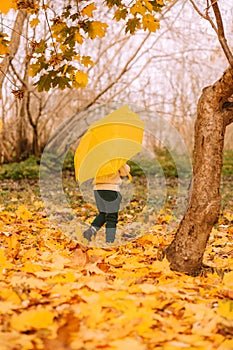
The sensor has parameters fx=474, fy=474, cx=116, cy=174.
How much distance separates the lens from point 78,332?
1848 mm

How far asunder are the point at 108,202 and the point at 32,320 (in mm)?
2440

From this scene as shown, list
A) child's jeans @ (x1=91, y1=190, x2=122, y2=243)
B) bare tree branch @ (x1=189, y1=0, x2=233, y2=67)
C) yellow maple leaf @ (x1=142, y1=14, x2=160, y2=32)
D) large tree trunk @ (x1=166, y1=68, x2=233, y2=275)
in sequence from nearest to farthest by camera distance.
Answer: bare tree branch @ (x1=189, y1=0, x2=233, y2=67), large tree trunk @ (x1=166, y1=68, x2=233, y2=275), yellow maple leaf @ (x1=142, y1=14, x2=160, y2=32), child's jeans @ (x1=91, y1=190, x2=122, y2=243)

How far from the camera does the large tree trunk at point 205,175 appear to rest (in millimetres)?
3100

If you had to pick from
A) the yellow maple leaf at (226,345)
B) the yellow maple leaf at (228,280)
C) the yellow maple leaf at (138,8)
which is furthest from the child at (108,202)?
the yellow maple leaf at (226,345)

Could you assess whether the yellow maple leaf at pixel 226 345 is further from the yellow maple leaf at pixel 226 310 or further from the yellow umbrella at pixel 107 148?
the yellow umbrella at pixel 107 148

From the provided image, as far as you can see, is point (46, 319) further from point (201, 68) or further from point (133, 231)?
point (201, 68)

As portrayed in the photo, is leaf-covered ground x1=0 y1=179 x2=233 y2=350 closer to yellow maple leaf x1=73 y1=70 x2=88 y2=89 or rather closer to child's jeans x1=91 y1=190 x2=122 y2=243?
child's jeans x1=91 y1=190 x2=122 y2=243

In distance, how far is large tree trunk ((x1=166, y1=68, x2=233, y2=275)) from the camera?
310 centimetres

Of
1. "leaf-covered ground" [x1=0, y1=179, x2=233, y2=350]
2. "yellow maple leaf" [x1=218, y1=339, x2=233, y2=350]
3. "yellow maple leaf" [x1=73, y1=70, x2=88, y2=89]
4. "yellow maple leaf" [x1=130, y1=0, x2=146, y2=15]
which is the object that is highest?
"yellow maple leaf" [x1=130, y1=0, x2=146, y2=15]

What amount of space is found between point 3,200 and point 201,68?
920cm

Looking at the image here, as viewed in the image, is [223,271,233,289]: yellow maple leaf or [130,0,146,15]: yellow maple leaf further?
[130,0,146,15]: yellow maple leaf

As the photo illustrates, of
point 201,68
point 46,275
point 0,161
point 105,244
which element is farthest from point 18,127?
point 46,275

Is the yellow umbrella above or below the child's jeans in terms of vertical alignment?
above

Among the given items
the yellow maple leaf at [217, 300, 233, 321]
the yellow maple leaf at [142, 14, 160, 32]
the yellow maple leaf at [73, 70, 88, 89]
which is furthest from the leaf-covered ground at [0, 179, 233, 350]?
the yellow maple leaf at [142, 14, 160, 32]
